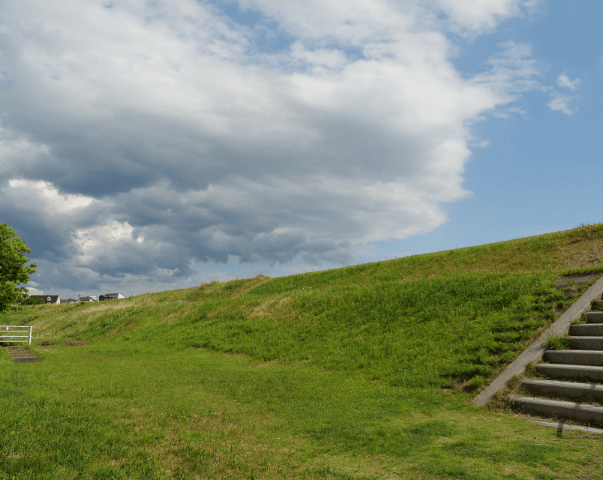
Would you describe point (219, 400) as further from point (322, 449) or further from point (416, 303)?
point (416, 303)

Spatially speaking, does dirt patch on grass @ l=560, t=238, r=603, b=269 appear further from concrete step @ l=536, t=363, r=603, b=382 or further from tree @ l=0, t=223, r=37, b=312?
tree @ l=0, t=223, r=37, b=312

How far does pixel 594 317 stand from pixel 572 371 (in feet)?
11.5

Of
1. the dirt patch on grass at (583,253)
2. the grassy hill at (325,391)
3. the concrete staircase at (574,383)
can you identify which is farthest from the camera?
the dirt patch on grass at (583,253)

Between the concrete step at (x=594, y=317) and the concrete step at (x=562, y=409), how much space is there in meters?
4.76

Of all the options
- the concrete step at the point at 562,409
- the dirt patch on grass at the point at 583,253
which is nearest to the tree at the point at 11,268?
the concrete step at the point at 562,409

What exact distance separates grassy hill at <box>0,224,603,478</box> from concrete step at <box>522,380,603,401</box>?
1.27m

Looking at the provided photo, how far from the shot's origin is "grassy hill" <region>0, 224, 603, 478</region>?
21.3 ft

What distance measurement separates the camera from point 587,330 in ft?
38.9

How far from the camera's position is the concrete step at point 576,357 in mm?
10414

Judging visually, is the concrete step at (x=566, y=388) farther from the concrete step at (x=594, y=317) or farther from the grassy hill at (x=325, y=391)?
the concrete step at (x=594, y=317)

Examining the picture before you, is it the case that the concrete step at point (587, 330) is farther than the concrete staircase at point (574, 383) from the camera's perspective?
Yes

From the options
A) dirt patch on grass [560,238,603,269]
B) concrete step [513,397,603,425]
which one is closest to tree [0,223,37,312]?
concrete step [513,397,603,425]

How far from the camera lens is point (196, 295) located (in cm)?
4725

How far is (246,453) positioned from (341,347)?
447 inches
